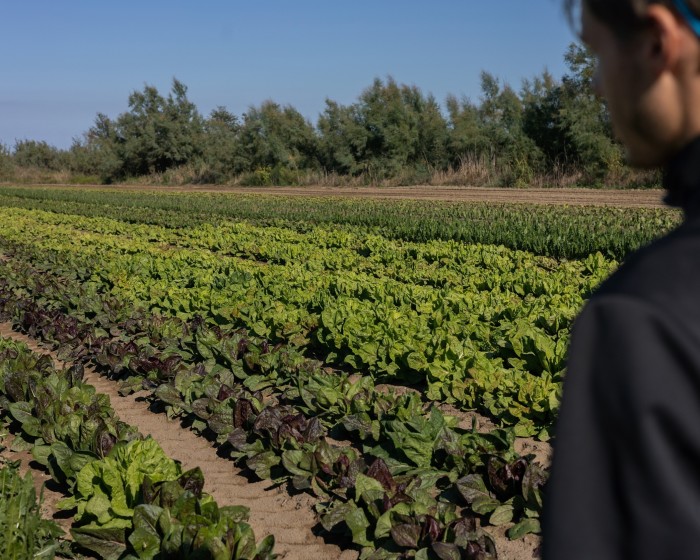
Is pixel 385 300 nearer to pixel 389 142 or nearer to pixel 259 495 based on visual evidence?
pixel 259 495

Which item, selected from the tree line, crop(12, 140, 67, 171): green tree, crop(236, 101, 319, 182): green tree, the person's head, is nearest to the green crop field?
the person's head

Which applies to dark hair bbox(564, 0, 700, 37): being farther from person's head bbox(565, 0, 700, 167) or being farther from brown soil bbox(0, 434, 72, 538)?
brown soil bbox(0, 434, 72, 538)

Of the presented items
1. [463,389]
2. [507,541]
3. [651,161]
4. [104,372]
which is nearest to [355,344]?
[463,389]

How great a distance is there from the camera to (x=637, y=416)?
84 centimetres

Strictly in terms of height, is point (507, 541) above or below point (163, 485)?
below

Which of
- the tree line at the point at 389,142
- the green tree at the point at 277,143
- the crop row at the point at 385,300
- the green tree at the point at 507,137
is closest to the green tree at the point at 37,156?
the tree line at the point at 389,142

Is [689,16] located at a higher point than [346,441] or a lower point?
higher

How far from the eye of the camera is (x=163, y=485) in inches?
156

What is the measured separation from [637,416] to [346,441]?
15.2 ft

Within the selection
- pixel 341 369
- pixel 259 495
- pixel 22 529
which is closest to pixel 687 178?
pixel 22 529

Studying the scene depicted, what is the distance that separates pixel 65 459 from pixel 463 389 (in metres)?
2.77

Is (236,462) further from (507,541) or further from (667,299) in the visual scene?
(667,299)

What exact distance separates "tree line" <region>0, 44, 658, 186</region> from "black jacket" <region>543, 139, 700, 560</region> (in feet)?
80.2

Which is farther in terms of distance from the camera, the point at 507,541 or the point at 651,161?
the point at 507,541
